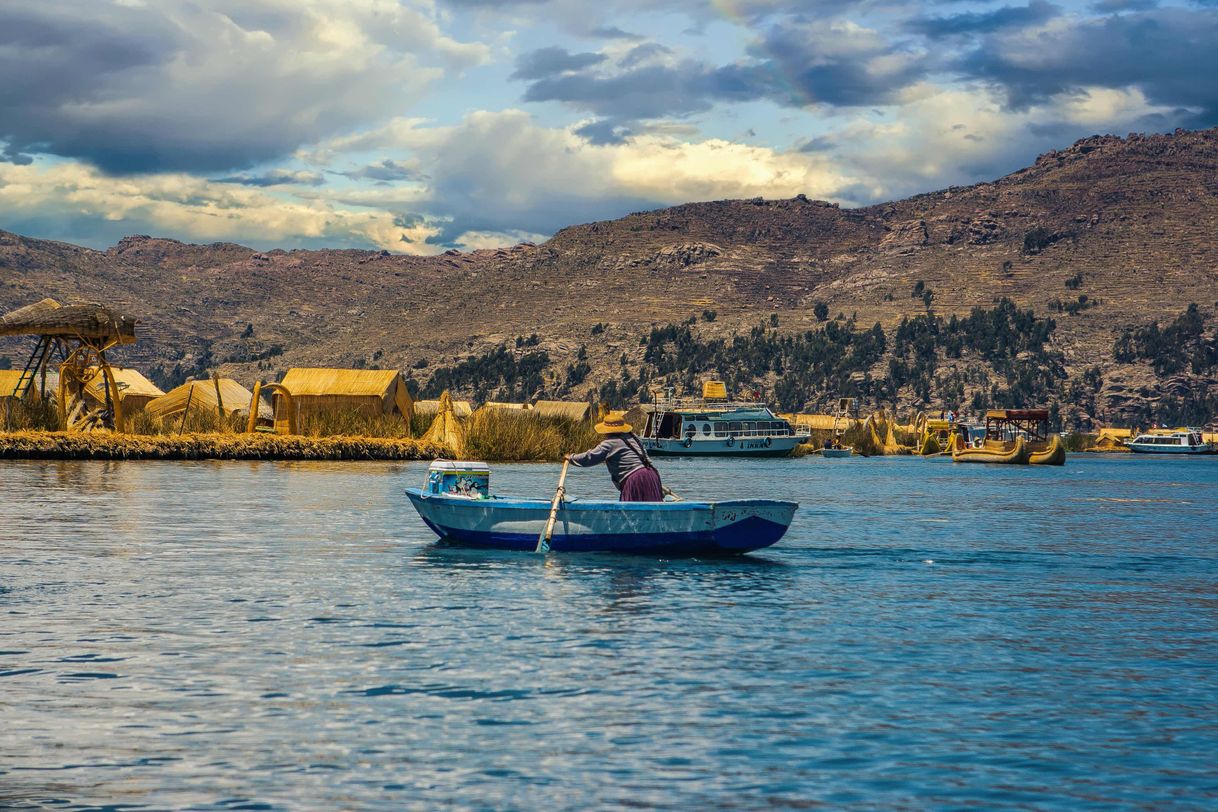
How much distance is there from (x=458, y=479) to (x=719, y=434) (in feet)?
276

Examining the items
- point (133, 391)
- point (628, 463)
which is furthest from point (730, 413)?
point (628, 463)

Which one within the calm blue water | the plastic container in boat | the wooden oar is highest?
the plastic container in boat

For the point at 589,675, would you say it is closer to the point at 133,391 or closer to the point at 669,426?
the point at 133,391

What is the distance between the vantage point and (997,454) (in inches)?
4001

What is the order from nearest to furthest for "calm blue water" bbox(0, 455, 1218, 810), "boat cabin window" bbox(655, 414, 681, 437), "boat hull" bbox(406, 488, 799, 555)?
"calm blue water" bbox(0, 455, 1218, 810)
"boat hull" bbox(406, 488, 799, 555)
"boat cabin window" bbox(655, 414, 681, 437)

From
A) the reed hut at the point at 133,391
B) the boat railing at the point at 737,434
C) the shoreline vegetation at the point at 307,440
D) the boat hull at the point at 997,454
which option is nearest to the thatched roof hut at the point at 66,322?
the shoreline vegetation at the point at 307,440

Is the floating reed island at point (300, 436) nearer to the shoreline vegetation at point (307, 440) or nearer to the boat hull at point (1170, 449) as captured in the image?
the shoreline vegetation at point (307, 440)

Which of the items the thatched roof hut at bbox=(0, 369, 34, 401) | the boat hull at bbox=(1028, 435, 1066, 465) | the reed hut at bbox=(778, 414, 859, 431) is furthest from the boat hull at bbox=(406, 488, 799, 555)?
the reed hut at bbox=(778, 414, 859, 431)

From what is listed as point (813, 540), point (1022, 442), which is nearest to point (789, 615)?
point (813, 540)

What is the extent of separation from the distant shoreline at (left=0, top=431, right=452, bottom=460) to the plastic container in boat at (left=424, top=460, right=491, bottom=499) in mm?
32584

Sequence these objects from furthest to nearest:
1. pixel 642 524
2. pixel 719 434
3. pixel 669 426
→ 1. pixel 669 426
2. pixel 719 434
3. pixel 642 524

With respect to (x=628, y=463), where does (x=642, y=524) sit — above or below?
below

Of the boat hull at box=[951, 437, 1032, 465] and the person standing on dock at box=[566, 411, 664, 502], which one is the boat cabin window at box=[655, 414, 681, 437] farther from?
the person standing on dock at box=[566, 411, 664, 502]

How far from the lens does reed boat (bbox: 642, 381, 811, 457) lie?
352 ft
